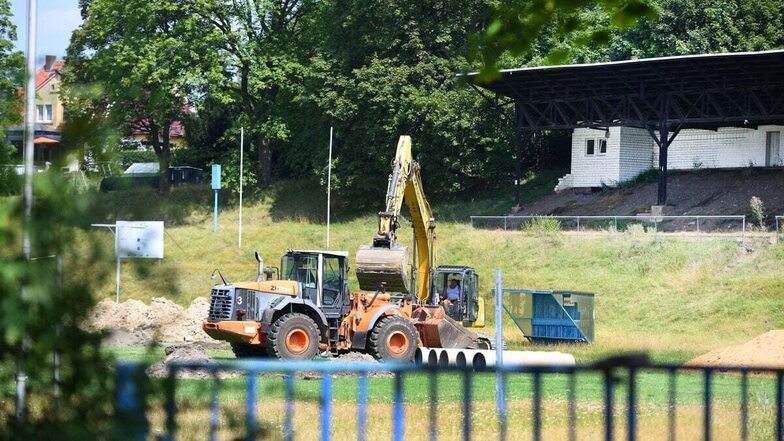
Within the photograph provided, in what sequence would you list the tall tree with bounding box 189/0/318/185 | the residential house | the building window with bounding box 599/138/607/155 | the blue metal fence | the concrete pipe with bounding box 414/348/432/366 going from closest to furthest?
the residential house → the blue metal fence → the concrete pipe with bounding box 414/348/432/366 → the building window with bounding box 599/138/607/155 → the tall tree with bounding box 189/0/318/185

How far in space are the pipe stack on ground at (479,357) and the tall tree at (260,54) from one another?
38.1 meters

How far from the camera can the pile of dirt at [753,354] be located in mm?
25141

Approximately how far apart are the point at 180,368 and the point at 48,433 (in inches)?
97.6

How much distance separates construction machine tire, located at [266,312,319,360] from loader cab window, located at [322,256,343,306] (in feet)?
4.20

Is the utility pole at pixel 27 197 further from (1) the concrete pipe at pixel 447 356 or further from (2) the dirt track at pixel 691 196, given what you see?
(2) the dirt track at pixel 691 196

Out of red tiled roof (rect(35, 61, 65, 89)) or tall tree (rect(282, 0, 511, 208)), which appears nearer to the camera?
red tiled roof (rect(35, 61, 65, 89))

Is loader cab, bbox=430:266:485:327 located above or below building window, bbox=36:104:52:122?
below

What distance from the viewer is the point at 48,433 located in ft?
13.3

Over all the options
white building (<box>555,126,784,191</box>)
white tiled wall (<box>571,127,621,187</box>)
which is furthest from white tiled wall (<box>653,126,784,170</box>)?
white tiled wall (<box>571,127,621,187</box>)

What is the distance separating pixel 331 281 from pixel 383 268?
1.50 metres

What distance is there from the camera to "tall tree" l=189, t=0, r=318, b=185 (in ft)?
214

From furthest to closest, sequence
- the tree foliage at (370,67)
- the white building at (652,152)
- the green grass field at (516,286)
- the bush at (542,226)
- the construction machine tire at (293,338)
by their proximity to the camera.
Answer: the tree foliage at (370,67), the white building at (652,152), the bush at (542,226), the construction machine tire at (293,338), the green grass field at (516,286)

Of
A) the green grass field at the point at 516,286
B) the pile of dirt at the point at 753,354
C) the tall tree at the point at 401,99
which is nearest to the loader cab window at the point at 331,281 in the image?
the green grass field at the point at 516,286

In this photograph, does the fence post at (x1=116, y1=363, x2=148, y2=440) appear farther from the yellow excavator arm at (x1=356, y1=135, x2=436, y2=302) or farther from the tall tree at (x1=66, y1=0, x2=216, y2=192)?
the tall tree at (x1=66, y1=0, x2=216, y2=192)
